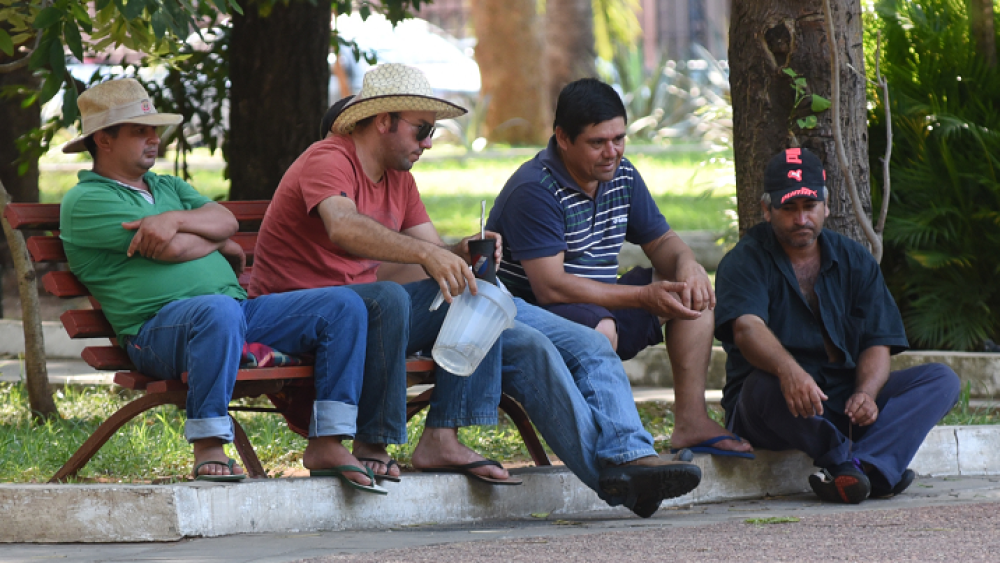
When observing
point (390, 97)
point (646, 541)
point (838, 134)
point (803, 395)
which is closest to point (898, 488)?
point (803, 395)

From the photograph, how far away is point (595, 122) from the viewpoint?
183 inches

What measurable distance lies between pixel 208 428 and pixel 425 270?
828mm

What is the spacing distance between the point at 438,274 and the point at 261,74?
11.9ft

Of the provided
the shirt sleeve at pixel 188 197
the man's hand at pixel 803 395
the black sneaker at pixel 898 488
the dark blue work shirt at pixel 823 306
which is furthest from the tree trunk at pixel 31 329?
the black sneaker at pixel 898 488

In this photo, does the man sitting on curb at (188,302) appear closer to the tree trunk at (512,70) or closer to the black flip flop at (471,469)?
the black flip flop at (471,469)

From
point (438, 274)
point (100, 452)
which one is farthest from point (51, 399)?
point (438, 274)

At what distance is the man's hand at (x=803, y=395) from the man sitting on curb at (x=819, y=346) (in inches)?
0.5

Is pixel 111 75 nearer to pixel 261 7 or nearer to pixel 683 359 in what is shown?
pixel 261 7

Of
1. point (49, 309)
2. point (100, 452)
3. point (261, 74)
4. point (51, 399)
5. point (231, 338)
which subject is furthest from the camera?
point (49, 309)

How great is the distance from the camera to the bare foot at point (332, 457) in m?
4.02

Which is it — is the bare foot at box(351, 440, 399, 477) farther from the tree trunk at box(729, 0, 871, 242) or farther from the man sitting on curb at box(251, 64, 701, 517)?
the tree trunk at box(729, 0, 871, 242)

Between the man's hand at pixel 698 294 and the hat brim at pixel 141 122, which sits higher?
the hat brim at pixel 141 122

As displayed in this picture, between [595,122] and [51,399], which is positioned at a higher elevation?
[595,122]

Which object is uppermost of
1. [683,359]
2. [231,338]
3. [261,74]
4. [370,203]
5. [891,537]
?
[261,74]
